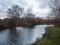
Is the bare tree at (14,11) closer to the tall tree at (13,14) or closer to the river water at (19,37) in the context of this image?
the tall tree at (13,14)

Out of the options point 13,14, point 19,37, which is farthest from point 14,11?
point 19,37

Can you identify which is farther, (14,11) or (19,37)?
(14,11)

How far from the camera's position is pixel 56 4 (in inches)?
1096

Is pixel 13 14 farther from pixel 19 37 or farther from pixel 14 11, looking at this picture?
pixel 19 37

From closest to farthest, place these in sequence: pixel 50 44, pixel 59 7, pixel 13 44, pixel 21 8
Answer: pixel 50 44 < pixel 13 44 < pixel 59 7 < pixel 21 8

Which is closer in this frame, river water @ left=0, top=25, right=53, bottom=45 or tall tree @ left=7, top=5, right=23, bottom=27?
river water @ left=0, top=25, right=53, bottom=45

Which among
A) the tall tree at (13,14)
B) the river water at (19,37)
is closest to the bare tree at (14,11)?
the tall tree at (13,14)

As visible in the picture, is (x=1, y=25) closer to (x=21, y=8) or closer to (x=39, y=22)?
(x=21, y=8)

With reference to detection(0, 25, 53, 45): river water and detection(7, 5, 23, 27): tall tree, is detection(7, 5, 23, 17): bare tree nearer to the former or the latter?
detection(7, 5, 23, 27): tall tree

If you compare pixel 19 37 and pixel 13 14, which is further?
pixel 13 14

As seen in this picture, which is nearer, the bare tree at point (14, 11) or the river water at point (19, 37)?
the river water at point (19, 37)

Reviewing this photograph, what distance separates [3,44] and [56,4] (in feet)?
43.2

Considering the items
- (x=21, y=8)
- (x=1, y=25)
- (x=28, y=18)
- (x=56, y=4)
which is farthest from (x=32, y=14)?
(x=56, y=4)

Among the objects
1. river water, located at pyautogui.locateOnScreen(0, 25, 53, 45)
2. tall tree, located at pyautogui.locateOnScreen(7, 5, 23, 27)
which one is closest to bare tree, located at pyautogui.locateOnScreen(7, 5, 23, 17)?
tall tree, located at pyautogui.locateOnScreen(7, 5, 23, 27)
